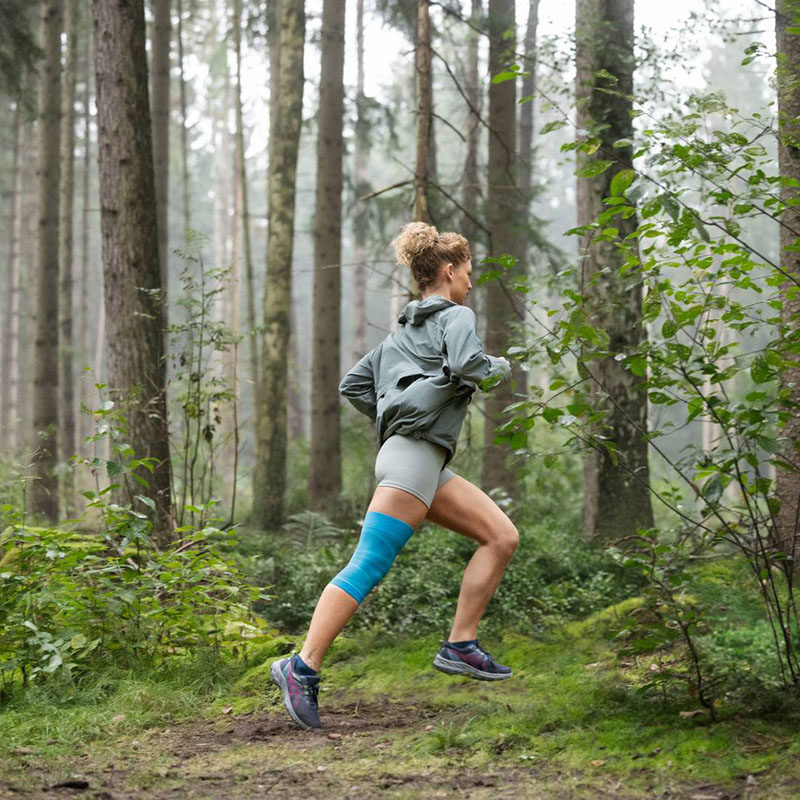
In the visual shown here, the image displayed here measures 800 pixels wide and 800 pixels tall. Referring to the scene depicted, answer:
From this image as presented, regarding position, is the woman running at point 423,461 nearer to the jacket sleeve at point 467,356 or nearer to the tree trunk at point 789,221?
the jacket sleeve at point 467,356

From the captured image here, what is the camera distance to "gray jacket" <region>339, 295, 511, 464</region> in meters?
3.86

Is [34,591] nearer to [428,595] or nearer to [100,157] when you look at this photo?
[428,595]

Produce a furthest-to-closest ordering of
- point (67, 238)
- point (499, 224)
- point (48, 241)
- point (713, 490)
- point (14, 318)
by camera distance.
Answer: point (14, 318)
point (67, 238)
point (48, 241)
point (499, 224)
point (713, 490)

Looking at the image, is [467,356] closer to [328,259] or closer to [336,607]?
[336,607]

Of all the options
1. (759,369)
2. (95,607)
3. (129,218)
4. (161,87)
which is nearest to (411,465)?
(759,369)

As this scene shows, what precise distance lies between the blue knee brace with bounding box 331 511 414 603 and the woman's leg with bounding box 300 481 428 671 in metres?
0.03

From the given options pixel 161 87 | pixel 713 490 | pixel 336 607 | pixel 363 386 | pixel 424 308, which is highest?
pixel 161 87

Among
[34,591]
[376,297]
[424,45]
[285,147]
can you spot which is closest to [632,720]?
[34,591]

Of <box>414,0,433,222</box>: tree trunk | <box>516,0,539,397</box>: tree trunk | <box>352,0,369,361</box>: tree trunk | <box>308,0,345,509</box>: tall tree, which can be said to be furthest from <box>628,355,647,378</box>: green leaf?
<box>352,0,369,361</box>: tree trunk

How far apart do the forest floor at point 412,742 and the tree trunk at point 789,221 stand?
0.84 metres

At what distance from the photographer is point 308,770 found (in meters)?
3.42

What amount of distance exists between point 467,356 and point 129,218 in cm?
414

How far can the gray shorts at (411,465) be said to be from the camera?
390 cm

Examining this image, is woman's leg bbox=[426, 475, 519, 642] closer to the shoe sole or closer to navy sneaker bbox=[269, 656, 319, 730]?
the shoe sole
